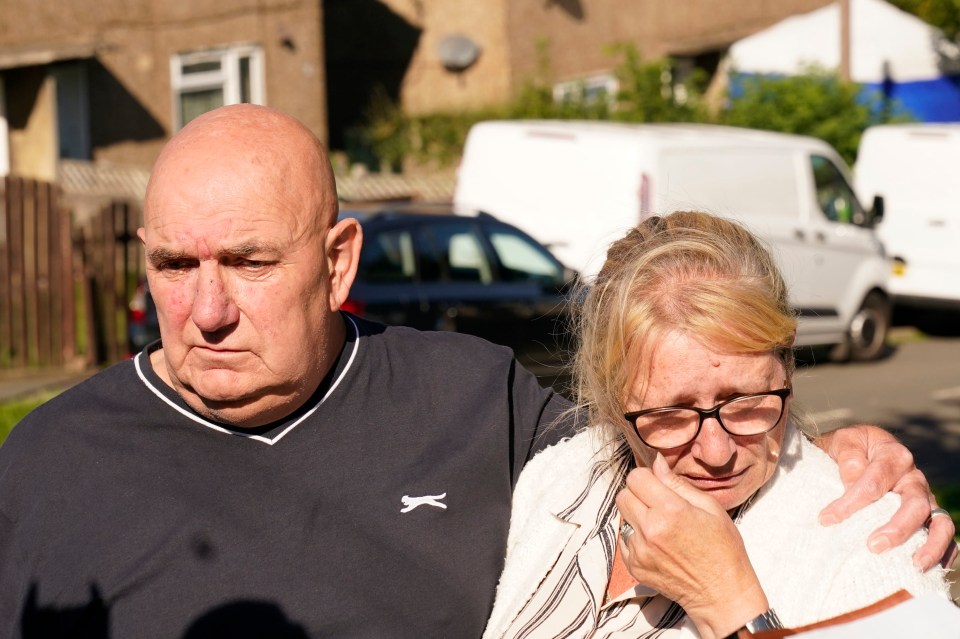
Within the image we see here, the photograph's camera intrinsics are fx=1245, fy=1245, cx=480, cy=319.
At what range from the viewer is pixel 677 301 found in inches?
92.6

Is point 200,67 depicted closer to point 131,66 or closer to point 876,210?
point 131,66

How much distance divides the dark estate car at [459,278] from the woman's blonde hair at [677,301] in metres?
6.02

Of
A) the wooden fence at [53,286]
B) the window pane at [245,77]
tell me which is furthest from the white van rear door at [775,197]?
the window pane at [245,77]

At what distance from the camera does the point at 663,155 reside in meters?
10.9

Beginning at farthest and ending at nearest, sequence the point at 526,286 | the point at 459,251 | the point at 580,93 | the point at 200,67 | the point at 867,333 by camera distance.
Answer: the point at 580,93 < the point at 200,67 < the point at 867,333 < the point at 526,286 < the point at 459,251

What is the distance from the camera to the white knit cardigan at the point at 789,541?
7.07ft

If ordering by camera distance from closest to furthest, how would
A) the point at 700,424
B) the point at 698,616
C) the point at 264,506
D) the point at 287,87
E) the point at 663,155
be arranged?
1. the point at 698,616
2. the point at 700,424
3. the point at 264,506
4. the point at 663,155
5. the point at 287,87

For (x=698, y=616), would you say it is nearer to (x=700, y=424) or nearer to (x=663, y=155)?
(x=700, y=424)

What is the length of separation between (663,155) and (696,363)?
8814 mm

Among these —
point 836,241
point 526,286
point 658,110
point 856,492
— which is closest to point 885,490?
point 856,492

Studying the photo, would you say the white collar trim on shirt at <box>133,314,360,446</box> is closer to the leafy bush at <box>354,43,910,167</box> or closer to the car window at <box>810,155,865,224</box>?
the car window at <box>810,155,865,224</box>

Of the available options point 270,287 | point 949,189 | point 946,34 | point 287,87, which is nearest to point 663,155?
point 949,189

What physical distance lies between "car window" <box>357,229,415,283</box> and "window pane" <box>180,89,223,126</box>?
13217mm

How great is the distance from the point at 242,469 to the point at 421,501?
381 mm
